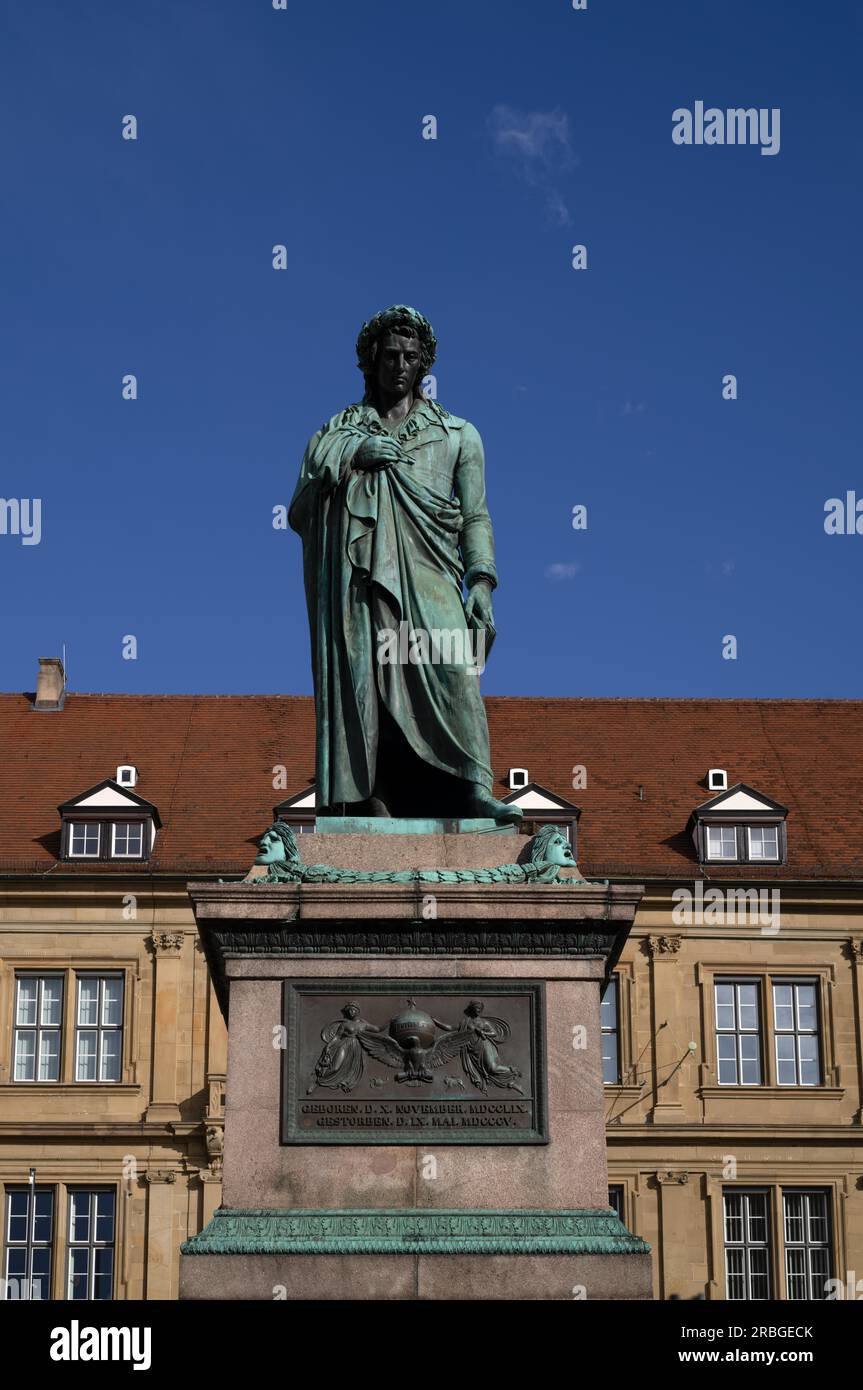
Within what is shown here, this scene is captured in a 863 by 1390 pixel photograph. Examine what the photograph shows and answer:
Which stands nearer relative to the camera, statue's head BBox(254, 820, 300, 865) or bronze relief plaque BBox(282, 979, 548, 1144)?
bronze relief plaque BBox(282, 979, 548, 1144)

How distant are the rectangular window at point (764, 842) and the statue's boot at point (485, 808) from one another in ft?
96.6

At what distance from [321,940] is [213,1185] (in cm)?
2999

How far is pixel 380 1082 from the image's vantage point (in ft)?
31.9

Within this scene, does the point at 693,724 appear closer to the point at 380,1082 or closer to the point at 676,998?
the point at 676,998

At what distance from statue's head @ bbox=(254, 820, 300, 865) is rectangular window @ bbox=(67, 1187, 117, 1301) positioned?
29.2m

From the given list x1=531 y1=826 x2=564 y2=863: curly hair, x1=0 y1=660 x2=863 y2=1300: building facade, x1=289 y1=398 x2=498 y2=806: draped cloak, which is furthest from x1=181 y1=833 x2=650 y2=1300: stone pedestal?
x1=0 y1=660 x2=863 y2=1300: building facade

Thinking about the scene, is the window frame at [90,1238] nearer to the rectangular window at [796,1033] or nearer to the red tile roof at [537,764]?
the red tile roof at [537,764]

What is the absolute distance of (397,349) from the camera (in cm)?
1195

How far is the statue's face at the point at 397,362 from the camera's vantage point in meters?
12.0

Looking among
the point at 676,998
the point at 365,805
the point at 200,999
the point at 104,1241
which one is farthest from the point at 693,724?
the point at 365,805

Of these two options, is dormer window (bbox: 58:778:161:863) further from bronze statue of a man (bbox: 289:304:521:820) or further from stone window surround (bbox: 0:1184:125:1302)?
bronze statue of a man (bbox: 289:304:521:820)

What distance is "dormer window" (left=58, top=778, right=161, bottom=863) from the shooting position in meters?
39.5

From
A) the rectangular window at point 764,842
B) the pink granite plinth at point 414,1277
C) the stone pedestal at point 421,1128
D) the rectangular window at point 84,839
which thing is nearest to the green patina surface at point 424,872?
the stone pedestal at point 421,1128

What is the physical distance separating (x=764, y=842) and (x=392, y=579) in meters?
29.7
